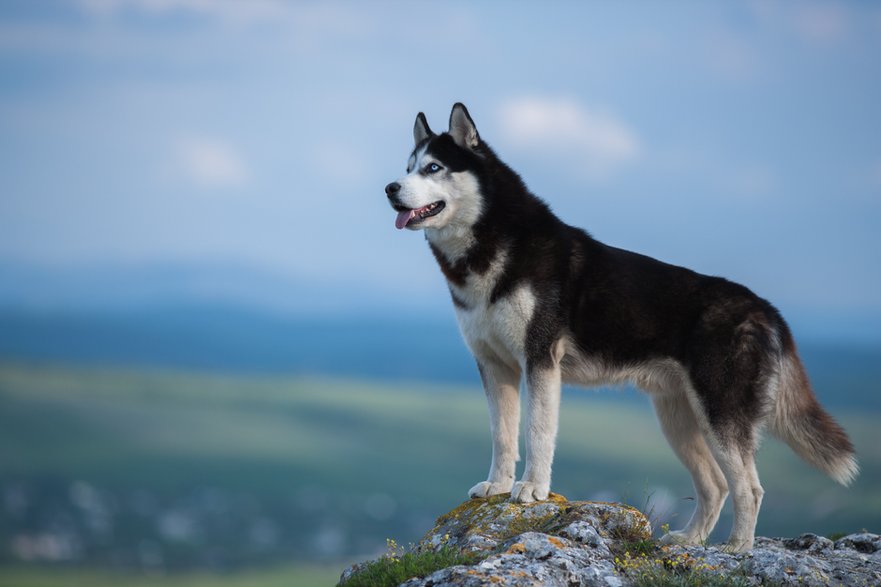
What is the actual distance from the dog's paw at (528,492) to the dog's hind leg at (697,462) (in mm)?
1839

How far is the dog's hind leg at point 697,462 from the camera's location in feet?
34.2

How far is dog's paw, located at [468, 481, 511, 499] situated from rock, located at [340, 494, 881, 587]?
4.2 inches

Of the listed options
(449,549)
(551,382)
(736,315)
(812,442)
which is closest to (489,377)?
(551,382)

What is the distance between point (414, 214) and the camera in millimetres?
9672

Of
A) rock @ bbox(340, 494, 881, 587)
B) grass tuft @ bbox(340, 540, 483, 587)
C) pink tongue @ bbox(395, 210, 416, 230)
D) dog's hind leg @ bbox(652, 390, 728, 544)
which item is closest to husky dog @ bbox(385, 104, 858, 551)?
pink tongue @ bbox(395, 210, 416, 230)

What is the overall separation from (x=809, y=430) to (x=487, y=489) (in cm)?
339

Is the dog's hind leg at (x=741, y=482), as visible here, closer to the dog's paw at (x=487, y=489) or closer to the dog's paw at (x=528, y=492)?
the dog's paw at (x=528, y=492)

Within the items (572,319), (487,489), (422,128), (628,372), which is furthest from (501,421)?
(422,128)

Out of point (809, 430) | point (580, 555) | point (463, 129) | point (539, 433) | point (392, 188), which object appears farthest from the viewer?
point (809, 430)

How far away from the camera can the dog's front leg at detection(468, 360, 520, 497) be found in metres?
9.94

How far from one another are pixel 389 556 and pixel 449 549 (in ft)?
1.74

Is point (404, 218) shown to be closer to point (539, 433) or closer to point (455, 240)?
point (455, 240)

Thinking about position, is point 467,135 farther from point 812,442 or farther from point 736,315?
point 812,442

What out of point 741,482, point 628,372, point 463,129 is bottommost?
point 741,482
